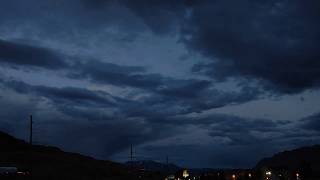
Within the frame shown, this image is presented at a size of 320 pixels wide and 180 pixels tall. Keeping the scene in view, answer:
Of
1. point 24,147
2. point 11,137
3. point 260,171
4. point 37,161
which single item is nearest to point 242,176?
point 260,171

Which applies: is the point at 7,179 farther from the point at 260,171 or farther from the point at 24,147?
the point at 24,147

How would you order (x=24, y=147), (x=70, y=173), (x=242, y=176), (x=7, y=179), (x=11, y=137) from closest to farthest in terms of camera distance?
1. (x=7, y=179)
2. (x=70, y=173)
3. (x=242, y=176)
4. (x=24, y=147)
5. (x=11, y=137)

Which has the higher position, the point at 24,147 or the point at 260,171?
the point at 24,147

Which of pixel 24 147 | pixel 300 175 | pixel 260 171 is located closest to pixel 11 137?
pixel 24 147

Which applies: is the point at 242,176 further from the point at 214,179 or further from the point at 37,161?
the point at 37,161

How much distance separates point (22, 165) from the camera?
→ 103062 mm

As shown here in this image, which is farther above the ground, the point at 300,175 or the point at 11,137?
the point at 11,137

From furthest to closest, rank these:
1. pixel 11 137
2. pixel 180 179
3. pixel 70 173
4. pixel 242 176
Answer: pixel 11 137
pixel 242 176
pixel 180 179
pixel 70 173

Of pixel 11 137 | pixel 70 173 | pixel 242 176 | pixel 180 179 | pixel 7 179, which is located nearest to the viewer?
pixel 7 179

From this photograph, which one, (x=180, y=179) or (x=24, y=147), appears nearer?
(x=180, y=179)

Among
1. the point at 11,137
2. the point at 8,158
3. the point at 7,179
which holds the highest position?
the point at 11,137

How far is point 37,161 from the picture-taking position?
360 ft

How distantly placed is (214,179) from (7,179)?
50945mm

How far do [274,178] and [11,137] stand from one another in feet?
273
